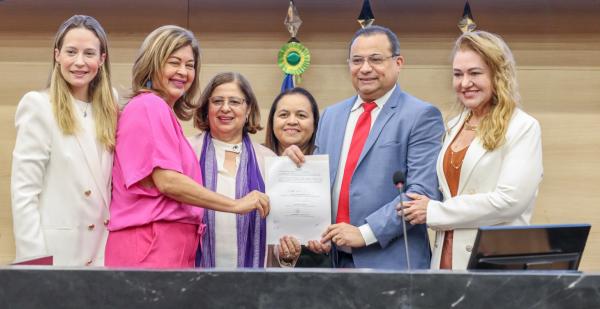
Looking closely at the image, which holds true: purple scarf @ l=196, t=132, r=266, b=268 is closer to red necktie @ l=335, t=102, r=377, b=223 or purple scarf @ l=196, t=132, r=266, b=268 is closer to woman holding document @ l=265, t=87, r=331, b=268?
woman holding document @ l=265, t=87, r=331, b=268

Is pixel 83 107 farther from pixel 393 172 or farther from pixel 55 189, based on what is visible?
pixel 393 172

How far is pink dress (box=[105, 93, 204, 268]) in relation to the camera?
2578 millimetres

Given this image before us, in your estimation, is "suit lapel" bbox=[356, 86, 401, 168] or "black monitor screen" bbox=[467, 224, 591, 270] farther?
"suit lapel" bbox=[356, 86, 401, 168]

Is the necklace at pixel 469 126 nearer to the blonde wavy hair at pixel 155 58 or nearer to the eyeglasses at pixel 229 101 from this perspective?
the eyeglasses at pixel 229 101

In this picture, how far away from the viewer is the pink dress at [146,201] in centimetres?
258

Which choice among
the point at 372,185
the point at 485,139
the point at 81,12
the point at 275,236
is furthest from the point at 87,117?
the point at 81,12

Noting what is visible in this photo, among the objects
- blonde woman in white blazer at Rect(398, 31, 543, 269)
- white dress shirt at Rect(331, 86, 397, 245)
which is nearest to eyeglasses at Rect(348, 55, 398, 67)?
white dress shirt at Rect(331, 86, 397, 245)

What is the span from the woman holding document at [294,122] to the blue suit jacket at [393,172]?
34 cm

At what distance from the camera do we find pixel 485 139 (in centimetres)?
268

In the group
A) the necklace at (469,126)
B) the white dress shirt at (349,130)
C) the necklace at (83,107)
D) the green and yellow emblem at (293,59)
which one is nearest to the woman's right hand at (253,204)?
the white dress shirt at (349,130)

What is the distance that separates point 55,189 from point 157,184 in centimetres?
38

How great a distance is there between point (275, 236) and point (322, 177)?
0.28 metres

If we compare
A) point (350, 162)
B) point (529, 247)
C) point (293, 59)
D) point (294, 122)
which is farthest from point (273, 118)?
point (529, 247)

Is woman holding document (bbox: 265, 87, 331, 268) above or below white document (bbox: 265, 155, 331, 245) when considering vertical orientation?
above
